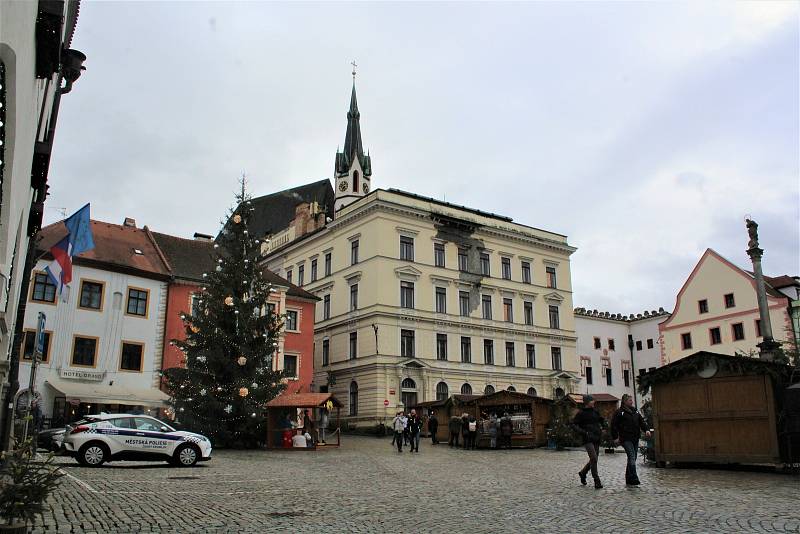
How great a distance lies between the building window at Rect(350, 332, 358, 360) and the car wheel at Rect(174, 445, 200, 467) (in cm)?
3409

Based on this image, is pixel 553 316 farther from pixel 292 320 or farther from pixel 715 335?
pixel 292 320

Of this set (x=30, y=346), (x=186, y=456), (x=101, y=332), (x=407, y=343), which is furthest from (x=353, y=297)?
(x=186, y=456)

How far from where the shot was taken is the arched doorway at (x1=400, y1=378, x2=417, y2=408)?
5194 centimetres

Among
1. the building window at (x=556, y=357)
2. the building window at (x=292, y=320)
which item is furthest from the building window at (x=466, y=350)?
the building window at (x=292, y=320)

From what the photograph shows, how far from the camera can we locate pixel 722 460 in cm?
1805

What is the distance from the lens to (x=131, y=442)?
63.7 feet

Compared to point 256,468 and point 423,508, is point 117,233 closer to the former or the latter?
point 256,468

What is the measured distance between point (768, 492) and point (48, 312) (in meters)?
33.5

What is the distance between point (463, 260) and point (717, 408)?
135 ft

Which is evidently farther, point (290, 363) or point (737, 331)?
point (737, 331)

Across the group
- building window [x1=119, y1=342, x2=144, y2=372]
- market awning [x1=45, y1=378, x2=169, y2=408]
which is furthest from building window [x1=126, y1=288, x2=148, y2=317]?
market awning [x1=45, y1=378, x2=169, y2=408]

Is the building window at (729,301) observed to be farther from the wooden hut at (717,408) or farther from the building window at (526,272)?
the wooden hut at (717,408)

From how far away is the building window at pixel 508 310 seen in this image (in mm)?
60269

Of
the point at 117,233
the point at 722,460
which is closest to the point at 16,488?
the point at 722,460
